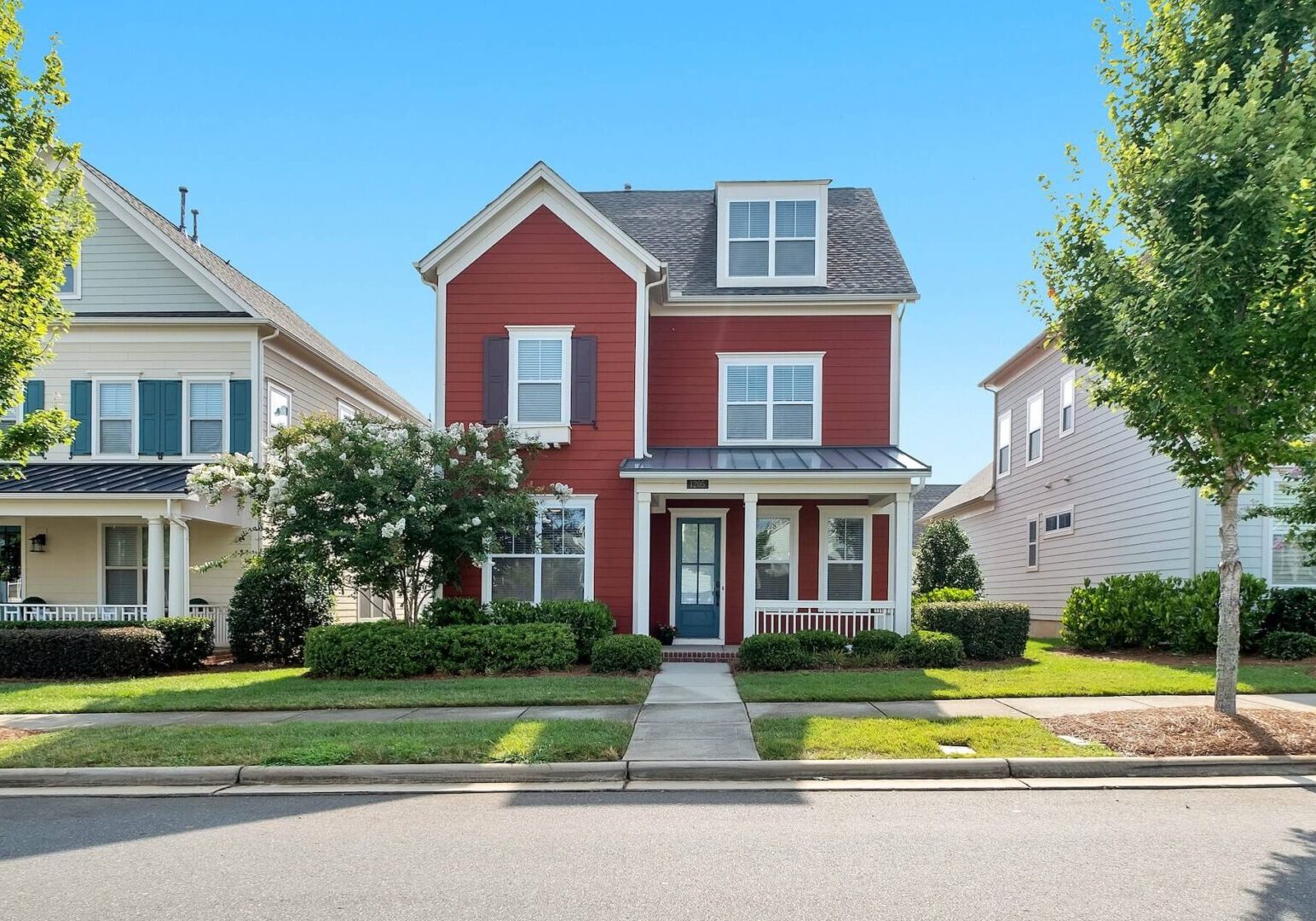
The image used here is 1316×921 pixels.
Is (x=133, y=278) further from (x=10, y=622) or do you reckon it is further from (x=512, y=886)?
(x=512, y=886)

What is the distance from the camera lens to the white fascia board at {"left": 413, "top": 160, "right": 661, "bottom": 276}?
16.6 m

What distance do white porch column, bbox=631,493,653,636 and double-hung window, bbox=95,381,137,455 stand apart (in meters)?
11.0

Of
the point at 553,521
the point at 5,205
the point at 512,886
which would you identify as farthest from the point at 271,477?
the point at 512,886

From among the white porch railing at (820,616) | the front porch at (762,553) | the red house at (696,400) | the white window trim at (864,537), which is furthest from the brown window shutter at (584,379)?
the white window trim at (864,537)

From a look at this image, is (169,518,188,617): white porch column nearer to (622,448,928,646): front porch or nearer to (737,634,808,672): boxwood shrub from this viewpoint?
(622,448,928,646): front porch

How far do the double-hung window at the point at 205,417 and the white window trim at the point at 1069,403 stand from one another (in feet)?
60.2

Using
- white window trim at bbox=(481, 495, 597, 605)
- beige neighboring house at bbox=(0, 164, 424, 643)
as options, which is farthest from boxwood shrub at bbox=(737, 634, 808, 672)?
beige neighboring house at bbox=(0, 164, 424, 643)

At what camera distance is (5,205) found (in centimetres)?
1034

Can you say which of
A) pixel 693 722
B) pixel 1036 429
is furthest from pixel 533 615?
pixel 1036 429

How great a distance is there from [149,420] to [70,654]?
5594mm

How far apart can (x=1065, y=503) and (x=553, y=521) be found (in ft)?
42.2

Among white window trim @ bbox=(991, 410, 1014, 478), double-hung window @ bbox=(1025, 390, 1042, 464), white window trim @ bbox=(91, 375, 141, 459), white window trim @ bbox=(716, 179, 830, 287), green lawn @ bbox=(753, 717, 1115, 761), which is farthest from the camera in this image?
white window trim @ bbox=(991, 410, 1014, 478)

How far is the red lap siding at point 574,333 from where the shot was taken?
16766 millimetres

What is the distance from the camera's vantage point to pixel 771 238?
1842cm
